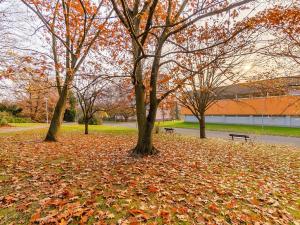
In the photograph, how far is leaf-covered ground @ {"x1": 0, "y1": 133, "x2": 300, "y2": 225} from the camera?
3.66m

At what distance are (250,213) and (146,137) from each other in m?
4.83

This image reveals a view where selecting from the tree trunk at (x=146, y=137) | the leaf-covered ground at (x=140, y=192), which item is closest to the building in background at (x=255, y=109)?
the tree trunk at (x=146, y=137)

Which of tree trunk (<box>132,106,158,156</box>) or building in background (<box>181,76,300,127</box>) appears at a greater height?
building in background (<box>181,76,300,127</box>)

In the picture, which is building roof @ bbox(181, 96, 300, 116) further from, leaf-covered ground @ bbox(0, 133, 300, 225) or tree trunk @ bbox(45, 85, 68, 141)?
leaf-covered ground @ bbox(0, 133, 300, 225)

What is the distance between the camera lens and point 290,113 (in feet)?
102

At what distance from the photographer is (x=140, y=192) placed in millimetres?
4609

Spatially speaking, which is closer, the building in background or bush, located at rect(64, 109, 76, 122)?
the building in background

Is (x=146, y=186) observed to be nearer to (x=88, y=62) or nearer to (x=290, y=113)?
(x=88, y=62)

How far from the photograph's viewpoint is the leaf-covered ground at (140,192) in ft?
12.0

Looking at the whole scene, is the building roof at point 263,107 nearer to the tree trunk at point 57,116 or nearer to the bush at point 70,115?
the tree trunk at point 57,116

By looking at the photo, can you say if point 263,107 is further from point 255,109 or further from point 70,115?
point 70,115

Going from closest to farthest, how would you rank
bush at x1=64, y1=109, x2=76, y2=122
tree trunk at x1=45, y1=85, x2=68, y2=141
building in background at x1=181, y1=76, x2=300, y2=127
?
tree trunk at x1=45, y1=85, x2=68, y2=141 → building in background at x1=181, y1=76, x2=300, y2=127 → bush at x1=64, y1=109, x2=76, y2=122

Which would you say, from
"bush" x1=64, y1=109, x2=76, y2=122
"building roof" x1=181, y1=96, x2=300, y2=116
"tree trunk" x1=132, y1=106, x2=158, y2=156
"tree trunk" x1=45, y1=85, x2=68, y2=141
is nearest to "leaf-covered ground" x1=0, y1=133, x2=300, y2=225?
"tree trunk" x1=132, y1=106, x2=158, y2=156

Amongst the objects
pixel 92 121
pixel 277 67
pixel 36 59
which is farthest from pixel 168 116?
pixel 36 59
